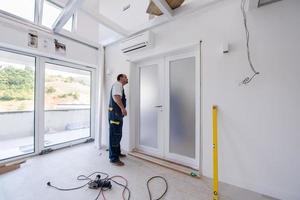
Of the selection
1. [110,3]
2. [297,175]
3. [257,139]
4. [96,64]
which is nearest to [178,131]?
[257,139]

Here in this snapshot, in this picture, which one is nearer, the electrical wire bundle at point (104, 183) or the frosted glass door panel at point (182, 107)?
the electrical wire bundle at point (104, 183)

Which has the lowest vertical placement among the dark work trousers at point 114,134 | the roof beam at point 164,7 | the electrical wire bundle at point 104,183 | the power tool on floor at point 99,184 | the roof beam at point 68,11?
the electrical wire bundle at point 104,183

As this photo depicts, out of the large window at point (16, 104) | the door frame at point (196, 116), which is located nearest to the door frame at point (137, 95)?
the door frame at point (196, 116)

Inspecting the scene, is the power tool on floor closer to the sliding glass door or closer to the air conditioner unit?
the sliding glass door

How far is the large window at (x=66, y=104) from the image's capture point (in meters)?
3.29

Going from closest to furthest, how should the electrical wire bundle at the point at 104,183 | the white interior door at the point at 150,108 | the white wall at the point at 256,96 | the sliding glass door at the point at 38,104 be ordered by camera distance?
1. the white wall at the point at 256,96
2. the electrical wire bundle at the point at 104,183
3. the sliding glass door at the point at 38,104
4. the white interior door at the point at 150,108

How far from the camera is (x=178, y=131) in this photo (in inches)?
103

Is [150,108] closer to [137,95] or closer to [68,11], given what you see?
[137,95]

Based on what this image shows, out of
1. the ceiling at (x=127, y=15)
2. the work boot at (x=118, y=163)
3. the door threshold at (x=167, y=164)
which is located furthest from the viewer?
the ceiling at (x=127, y=15)

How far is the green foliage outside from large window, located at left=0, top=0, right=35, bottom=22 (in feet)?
Answer: 3.32

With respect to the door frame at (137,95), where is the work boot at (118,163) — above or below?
below

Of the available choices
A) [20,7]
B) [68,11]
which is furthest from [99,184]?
[20,7]

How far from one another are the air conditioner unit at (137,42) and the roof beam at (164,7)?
1.52ft

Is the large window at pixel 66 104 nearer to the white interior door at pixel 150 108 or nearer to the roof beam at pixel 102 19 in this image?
the roof beam at pixel 102 19
